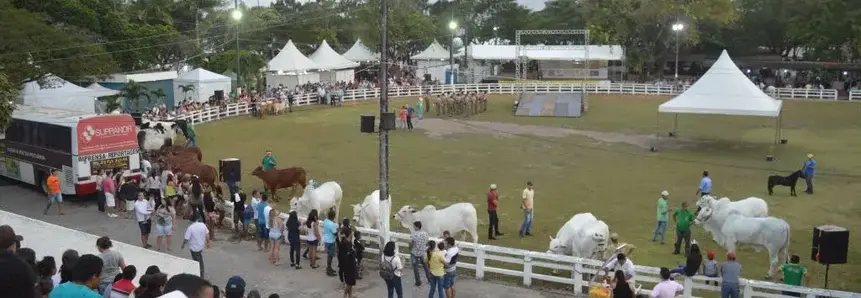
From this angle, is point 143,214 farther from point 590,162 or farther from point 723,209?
point 590,162

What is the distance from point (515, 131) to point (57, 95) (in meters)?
18.8

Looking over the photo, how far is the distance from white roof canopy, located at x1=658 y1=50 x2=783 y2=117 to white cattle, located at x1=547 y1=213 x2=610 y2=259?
1450 cm

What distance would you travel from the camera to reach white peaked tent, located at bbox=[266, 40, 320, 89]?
48.8 m

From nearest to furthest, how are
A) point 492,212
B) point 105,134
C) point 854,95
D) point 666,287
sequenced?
point 666,287 < point 492,212 < point 105,134 < point 854,95

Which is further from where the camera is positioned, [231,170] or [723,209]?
[231,170]

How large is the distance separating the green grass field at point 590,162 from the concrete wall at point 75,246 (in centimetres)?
706

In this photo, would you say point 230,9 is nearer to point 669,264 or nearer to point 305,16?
point 305,16

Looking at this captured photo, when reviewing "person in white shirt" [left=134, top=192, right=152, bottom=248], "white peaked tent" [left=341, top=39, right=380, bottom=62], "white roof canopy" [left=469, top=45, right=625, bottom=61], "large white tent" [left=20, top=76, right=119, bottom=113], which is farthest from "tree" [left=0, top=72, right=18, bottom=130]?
"white peaked tent" [left=341, top=39, right=380, bottom=62]

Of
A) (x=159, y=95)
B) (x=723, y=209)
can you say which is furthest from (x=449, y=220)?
(x=159, y=95)

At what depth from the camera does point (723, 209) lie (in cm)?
1545

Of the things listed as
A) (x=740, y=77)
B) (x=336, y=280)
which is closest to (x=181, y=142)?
(x=336, y=280)

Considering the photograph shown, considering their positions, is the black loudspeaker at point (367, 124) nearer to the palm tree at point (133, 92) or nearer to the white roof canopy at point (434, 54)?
the palm tree at point (133, 92)

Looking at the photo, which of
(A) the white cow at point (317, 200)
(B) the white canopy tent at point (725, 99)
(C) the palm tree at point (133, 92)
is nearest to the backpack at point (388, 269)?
(A) the white cow at point (317, 200)

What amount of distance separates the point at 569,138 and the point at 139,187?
Result: 1767 cm
